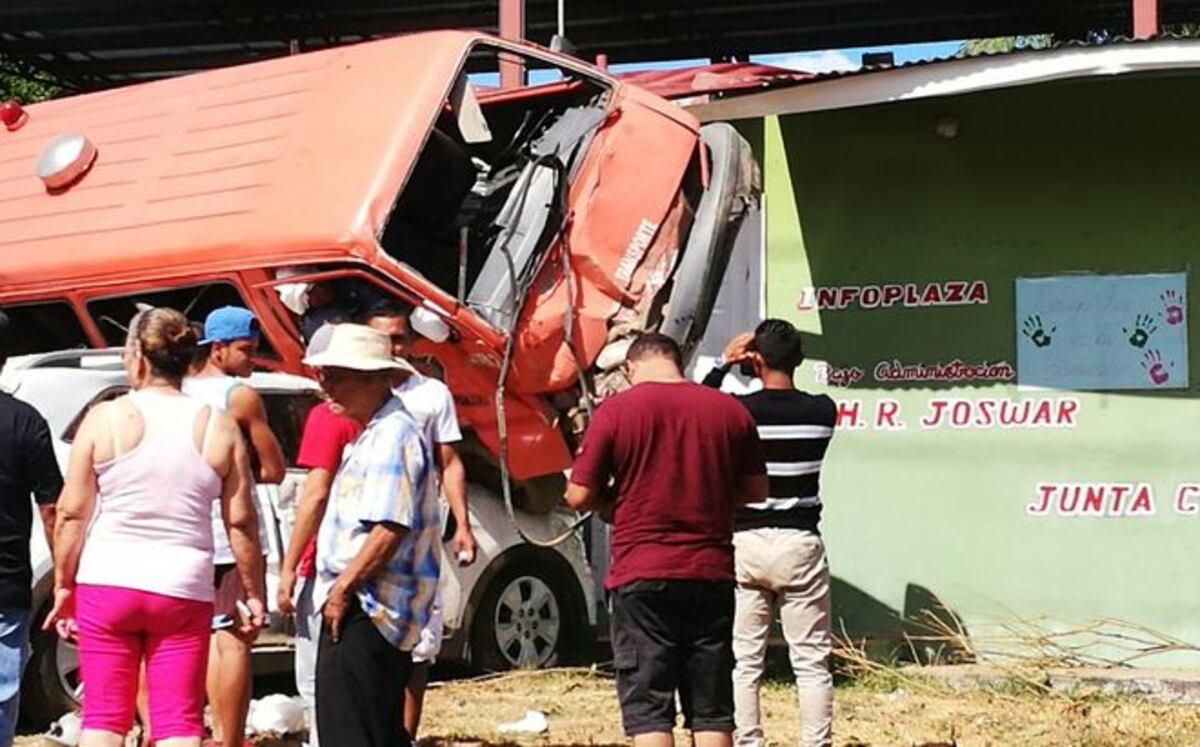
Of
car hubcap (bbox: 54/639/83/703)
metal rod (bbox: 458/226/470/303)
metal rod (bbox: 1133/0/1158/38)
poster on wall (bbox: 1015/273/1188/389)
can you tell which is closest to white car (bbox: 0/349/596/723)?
car hubcap (bbox: 54/639/83/703)

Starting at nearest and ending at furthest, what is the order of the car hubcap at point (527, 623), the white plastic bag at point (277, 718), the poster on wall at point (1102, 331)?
the white plastic bag at point (277, 718)
the car hubcap at point (527, 623)
the poster on wall at point (1102, 331)

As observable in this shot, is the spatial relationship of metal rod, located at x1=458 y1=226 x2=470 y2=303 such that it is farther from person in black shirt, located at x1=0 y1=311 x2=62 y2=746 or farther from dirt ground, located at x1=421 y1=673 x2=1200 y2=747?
person in black shirt, located at x1=0 y1=311 x2=62 y2=746

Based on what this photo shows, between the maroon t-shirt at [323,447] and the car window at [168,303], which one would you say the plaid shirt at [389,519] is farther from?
the car window at [168,303]

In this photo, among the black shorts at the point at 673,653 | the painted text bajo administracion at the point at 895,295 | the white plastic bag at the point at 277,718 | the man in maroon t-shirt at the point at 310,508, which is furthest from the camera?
the painted text bajo administracion at the point at 895,295

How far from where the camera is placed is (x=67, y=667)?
7336mm

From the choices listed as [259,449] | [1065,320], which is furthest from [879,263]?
[259,449]

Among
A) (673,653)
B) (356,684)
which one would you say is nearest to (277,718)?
(673,653)

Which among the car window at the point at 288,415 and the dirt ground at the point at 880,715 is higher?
the car window at the point at 288,415

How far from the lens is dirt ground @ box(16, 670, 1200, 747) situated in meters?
7.49

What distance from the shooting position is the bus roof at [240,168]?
308 inches

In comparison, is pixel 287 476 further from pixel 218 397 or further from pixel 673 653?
pixel 673 653

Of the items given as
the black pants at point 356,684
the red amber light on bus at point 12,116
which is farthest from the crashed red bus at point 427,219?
the black pants at point 356,684

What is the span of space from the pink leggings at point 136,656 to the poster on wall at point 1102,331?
6.12 m

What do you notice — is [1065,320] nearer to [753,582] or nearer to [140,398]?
[753,582]
